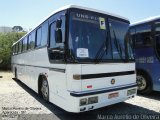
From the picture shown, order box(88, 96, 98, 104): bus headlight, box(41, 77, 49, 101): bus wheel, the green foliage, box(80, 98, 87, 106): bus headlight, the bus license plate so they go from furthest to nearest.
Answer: the green foliage → box(41, 77, 49, 101): bus wheel → the bus license plate → box(88, 96, 98, 104): bus headlight → box(80, 98, 87, 106): bus headlight

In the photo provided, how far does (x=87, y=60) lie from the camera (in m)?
5.18

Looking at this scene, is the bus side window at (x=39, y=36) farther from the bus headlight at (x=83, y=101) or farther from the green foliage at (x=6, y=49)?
the green foliage at (x=6, y=49)

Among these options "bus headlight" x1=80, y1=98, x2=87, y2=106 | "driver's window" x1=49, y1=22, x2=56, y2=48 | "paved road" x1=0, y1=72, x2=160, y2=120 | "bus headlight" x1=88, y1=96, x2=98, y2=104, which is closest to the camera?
"bus headlight" x1=80, y1=98, x2=87, y2=106

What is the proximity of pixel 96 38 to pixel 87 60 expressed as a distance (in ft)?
2.38

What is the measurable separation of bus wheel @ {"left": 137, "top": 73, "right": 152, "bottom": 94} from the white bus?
6.64ft

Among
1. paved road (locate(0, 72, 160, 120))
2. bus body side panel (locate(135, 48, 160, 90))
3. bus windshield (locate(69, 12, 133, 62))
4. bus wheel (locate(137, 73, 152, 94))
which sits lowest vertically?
paved road (locate(0, 72, 160, 120))

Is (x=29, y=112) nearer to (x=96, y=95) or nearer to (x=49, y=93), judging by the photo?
(x=49, y=93)

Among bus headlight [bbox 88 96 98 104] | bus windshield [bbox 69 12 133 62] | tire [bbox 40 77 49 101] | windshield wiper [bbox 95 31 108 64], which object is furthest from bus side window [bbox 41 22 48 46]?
bus headlight [bbox 88 96 98 104]

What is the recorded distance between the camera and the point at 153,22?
26.3ft

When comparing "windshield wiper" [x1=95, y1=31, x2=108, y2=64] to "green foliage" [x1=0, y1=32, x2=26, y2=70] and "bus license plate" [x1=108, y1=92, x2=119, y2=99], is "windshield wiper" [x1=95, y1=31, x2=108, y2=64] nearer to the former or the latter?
"bus license plate" [x1=108, y1=92, x2=119, y2=99]

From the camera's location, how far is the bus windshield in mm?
5164

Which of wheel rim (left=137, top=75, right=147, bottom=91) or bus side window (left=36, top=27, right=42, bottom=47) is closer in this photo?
Result: bus side window (left=36, top=27, right=42, bottom=47)

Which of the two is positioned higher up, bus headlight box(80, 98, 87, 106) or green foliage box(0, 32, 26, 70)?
green foliage box(0, 32, 26, 70)

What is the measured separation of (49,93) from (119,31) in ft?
9.03
